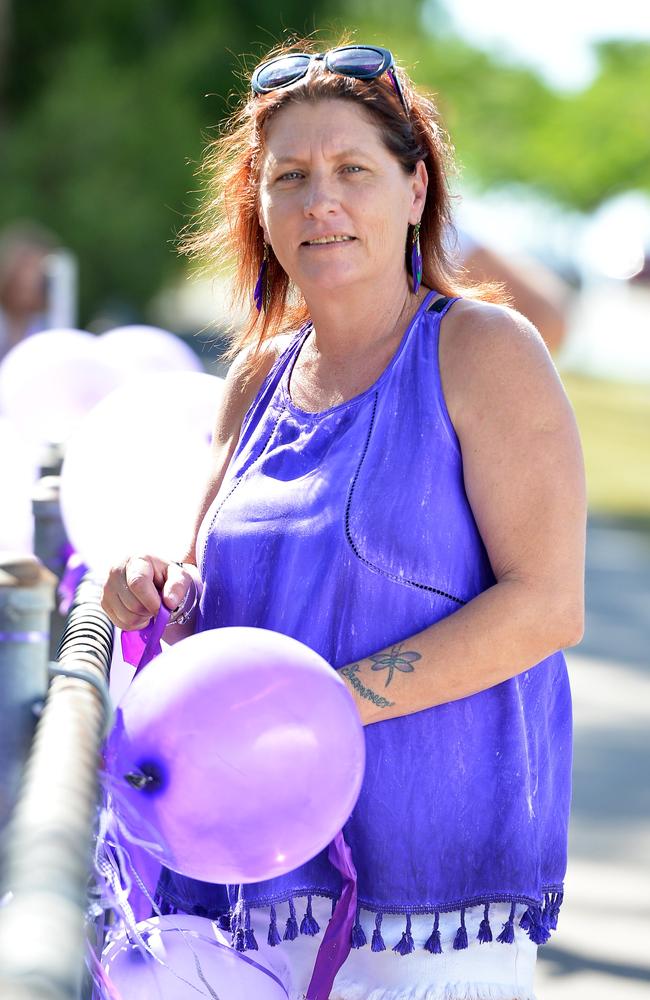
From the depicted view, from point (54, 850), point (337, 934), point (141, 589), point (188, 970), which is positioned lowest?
point (188, 970)

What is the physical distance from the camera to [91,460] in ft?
10.9

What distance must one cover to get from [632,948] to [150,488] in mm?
1965

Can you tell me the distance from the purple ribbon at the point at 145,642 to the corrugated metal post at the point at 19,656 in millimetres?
522

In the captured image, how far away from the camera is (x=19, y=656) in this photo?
173 centimetres

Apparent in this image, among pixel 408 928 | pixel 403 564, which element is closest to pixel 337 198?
pixel 403 564

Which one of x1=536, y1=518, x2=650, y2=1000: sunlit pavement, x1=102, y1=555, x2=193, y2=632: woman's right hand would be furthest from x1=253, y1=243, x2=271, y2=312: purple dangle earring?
x1=536, y1=518, x2=650, y2=1000: sunlit pavement

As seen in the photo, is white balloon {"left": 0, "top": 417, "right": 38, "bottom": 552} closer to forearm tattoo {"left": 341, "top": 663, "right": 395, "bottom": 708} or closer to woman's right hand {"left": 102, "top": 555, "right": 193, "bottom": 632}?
woman's right hand {"left": 102, "top": 555, "right": 193, "bottom": 632}

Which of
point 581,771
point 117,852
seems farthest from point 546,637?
point 581,771

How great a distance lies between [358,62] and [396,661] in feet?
3.16

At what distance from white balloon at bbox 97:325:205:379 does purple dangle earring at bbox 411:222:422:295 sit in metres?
2.51

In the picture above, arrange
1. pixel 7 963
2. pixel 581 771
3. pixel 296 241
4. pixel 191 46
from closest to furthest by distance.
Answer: pixel 7 963 → pixel 296 241 → pixel 581 771 → pixel 191 46

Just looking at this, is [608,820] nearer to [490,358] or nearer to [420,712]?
[420,712]

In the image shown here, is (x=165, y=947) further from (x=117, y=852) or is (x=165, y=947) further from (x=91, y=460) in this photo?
(x=91, y=460)

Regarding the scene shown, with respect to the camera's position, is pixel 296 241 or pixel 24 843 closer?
pixel 24 843
